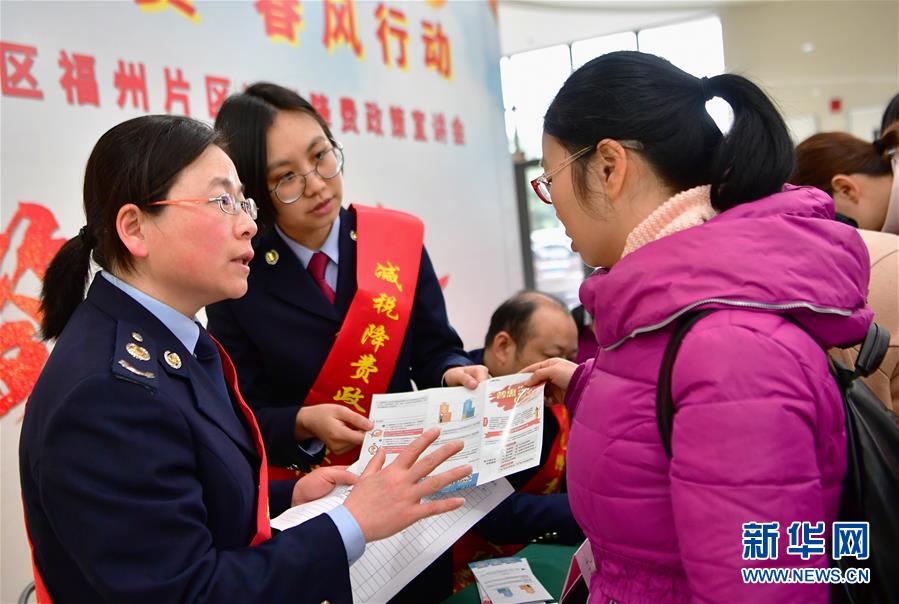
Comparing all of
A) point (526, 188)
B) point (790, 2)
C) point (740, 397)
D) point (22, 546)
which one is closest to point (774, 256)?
point (740, 397)

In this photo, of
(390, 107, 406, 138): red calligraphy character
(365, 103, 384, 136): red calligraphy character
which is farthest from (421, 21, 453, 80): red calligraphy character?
(365, 103, 384, 136): red calligraphy character

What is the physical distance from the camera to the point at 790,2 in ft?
28.7

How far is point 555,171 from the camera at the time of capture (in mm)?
1013

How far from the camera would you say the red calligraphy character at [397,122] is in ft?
10.8

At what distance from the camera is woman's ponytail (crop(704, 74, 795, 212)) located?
2.90 feet

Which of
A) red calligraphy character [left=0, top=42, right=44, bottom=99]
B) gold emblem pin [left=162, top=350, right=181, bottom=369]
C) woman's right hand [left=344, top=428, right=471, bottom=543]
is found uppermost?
red calligraphy character [left=0, top=42, right=44, bottom=99]

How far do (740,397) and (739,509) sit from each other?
0.11 metres

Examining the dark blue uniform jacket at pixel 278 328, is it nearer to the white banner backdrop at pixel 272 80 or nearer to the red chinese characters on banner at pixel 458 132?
the white banner backdrop at pixel 272 80

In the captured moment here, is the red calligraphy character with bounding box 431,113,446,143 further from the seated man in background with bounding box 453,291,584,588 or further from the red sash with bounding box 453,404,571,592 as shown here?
the red sash with bounding box 453,404,571,592

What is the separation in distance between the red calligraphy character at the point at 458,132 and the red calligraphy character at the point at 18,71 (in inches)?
80.3

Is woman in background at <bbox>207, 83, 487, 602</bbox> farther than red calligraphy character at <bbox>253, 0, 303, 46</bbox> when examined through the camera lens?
No

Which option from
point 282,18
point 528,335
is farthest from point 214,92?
point 528,335

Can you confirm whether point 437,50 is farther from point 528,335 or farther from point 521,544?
point 521,544

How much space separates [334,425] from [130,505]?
2.02 ft
